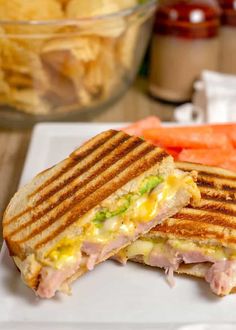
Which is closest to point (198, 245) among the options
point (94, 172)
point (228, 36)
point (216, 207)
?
point (216, 207)

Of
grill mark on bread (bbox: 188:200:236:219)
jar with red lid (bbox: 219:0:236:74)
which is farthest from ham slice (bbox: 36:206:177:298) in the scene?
jar with red lid (bbox: 219:0:236:74)

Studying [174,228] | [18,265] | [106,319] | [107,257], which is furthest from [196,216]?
[18,265]

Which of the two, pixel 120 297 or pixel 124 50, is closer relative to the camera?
pixel 120 297

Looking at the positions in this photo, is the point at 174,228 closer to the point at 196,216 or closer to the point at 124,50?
the point at 196,216

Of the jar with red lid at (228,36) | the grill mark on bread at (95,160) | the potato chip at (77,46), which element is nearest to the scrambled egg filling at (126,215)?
the grill mark on bread at (95,160)

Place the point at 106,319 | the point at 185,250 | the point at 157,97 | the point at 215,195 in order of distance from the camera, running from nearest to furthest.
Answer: the point at 106,319 < the point at 185,250 < the point at 215,195 < the point at 157,97

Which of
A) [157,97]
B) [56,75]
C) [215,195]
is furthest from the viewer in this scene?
[157,97]

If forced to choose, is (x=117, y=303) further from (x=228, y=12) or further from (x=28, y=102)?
(x=228, y=12)
